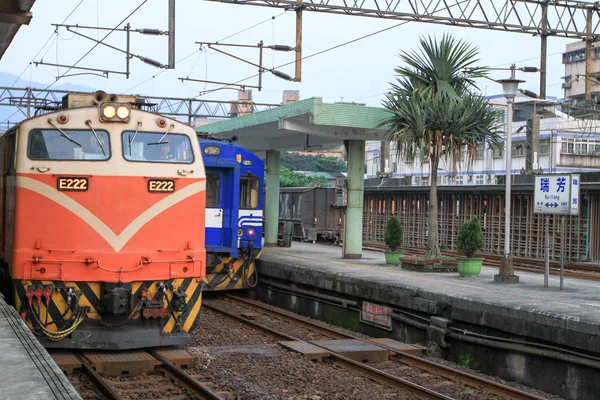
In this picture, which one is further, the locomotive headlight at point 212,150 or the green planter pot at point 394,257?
the green planter pot at point 394,257

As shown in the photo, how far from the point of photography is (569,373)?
945 centimetres

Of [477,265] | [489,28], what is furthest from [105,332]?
[489,28]

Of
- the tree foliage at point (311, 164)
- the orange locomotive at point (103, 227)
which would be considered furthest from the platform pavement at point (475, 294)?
the tree foliage at point (311, 164)

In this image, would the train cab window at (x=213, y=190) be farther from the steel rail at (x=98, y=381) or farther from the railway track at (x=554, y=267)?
the railway track at (x=554, y=267)

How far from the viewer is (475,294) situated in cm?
1248

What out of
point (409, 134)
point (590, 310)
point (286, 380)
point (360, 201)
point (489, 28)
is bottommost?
point (286, 380)

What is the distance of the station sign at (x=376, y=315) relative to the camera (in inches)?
536

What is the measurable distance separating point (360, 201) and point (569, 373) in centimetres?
1215

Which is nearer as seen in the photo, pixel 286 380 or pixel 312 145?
pixel 286 380

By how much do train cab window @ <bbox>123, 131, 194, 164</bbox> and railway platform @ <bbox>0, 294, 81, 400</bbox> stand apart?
274 cm

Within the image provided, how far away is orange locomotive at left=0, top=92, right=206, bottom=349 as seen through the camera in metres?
9.70

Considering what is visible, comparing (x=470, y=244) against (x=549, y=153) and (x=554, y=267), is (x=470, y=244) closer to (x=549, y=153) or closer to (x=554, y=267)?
(x=554, y=267)

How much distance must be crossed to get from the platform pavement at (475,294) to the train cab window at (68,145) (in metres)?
5.54

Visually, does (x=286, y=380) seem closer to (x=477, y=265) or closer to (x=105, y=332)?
(x=105, y=332)
